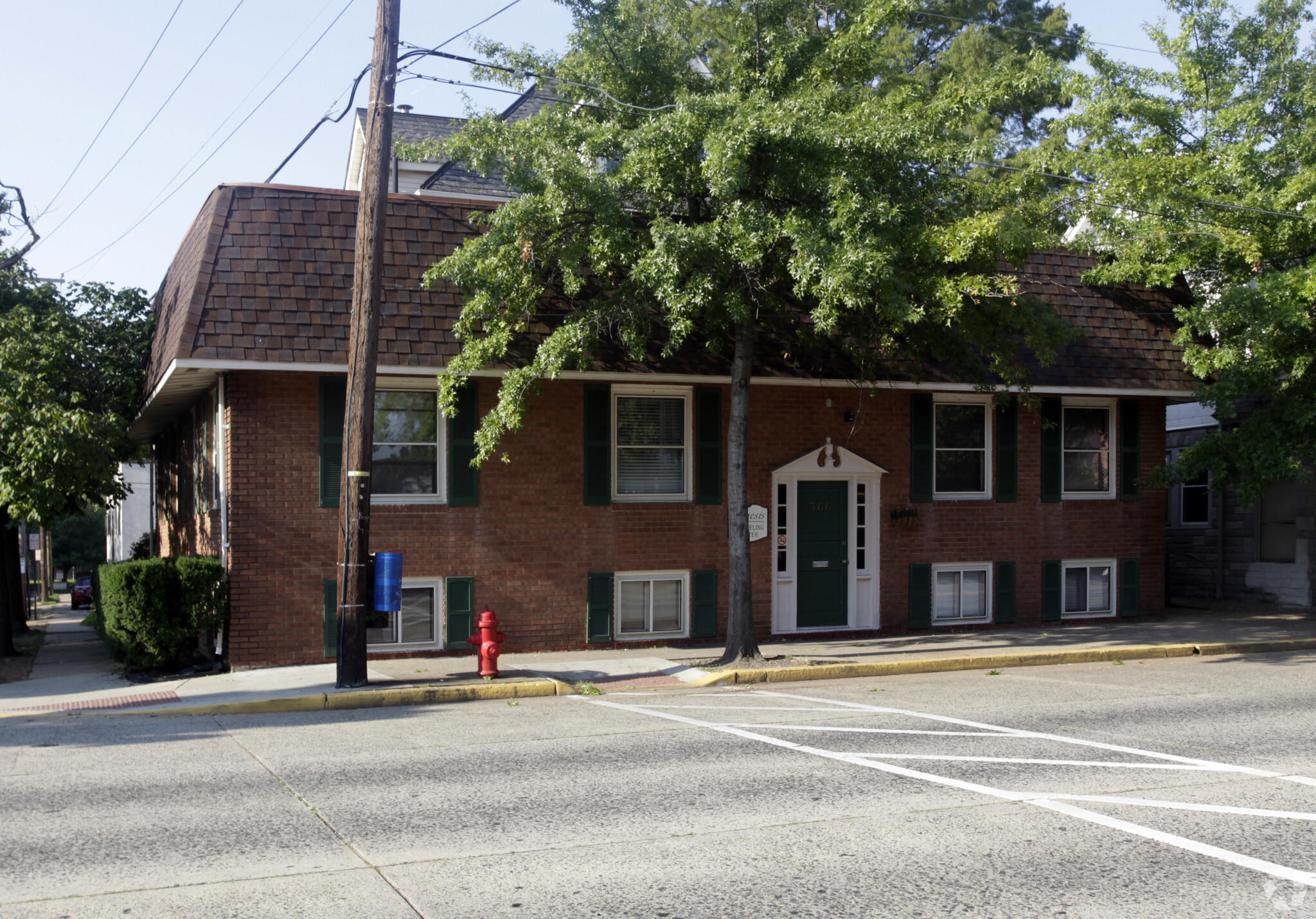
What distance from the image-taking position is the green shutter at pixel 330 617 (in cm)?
1319

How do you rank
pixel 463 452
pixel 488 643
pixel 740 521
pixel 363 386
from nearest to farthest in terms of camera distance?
pixel 363 386
pixel 488 643
pixel 740 521
pixel 463 452

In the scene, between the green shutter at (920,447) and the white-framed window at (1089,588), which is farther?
the white-framed window at (1089,588)

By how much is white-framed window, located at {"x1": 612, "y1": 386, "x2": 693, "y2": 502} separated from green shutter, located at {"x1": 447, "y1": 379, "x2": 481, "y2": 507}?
181 centimetres

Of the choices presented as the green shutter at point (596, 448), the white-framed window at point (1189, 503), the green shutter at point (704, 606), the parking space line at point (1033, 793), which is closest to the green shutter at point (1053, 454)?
the white-framed window at point (1189, 503)

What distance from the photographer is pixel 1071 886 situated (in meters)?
5.25

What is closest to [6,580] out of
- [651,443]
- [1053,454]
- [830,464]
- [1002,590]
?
[651,443]

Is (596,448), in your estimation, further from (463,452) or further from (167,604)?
(167,604)

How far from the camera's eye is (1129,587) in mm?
17266

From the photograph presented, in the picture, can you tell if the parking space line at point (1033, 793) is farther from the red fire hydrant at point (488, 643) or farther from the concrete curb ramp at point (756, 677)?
the red fire hydrant at point (488, 643)

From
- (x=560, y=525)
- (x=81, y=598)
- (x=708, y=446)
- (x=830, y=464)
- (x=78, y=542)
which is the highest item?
(x=708, y=446)

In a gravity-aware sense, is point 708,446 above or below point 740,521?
above

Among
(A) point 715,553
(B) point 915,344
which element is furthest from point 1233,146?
(A) point 715,553

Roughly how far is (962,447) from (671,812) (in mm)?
10966

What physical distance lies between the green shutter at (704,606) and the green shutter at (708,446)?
0.98m
